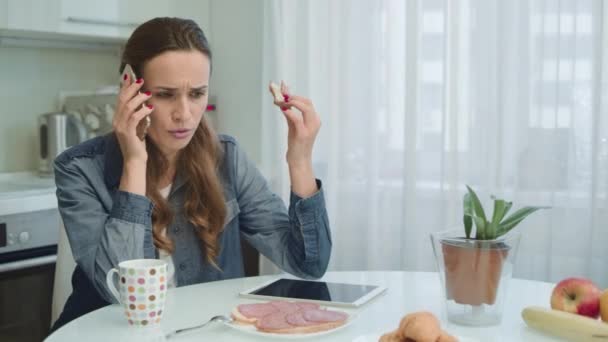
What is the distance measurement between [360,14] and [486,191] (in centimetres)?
74

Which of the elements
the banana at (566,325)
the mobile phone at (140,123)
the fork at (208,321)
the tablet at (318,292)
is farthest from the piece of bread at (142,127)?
the banana at (566,325)

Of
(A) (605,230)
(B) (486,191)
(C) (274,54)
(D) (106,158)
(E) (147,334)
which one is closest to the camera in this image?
(E) (147,334)

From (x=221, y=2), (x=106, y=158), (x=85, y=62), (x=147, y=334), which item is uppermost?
(x=221, y=2)

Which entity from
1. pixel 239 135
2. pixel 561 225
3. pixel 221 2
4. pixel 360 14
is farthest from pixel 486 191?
pixel 221 2

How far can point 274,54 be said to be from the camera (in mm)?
2846

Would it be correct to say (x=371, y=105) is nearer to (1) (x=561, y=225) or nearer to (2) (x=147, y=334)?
(1) (x=561, y=225)

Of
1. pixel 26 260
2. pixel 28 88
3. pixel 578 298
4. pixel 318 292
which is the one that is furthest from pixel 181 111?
pixel 28 88

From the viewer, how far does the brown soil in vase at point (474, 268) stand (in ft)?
3.91

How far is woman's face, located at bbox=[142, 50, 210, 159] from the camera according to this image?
1.61 m

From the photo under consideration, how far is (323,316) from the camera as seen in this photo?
1.21 metres

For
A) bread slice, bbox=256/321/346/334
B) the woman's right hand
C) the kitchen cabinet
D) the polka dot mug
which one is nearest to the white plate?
bread slice, bbox=256/321/346/334

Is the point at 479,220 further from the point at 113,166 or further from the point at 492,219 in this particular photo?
the point at 113,166

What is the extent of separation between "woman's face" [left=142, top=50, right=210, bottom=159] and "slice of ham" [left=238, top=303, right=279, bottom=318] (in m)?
0.48

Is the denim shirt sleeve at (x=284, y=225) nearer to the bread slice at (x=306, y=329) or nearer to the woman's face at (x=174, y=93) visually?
the woman's face at (x=174, y=93)
